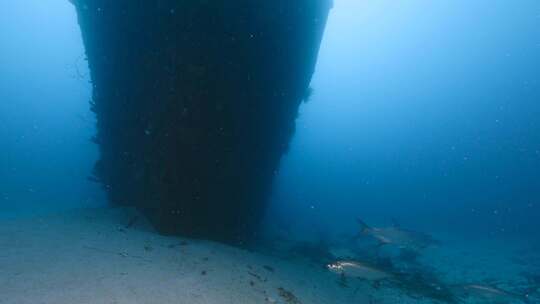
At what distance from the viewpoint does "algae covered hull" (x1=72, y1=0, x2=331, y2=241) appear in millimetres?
5414

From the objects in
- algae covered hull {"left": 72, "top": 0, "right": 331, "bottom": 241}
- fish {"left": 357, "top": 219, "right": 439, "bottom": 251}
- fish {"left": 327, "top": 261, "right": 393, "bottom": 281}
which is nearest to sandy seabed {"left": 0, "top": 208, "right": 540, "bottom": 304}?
fish {"left": 327, "top": 261, "right": 393, "bottom": 281}

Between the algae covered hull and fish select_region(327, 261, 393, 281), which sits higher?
the algae covered hull

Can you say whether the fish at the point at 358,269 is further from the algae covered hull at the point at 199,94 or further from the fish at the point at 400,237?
the algae covered hull at the point at 199,94

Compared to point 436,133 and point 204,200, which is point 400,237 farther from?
point 436,133

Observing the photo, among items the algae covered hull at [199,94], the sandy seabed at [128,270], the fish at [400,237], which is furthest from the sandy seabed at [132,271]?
the fish at [400,237]

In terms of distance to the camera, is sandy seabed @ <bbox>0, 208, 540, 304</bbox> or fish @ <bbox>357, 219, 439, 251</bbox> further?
fish @ <bbox>357, 219, 439, 251</bbox>

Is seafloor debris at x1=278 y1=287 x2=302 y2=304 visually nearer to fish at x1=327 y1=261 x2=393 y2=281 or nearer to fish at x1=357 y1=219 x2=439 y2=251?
fish at x1=327 y1=261 x2=393 y2=281

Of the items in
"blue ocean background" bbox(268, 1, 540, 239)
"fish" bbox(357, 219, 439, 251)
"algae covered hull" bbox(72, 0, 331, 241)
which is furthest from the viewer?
"blue ocean background" bbox(268, 1, 540, 239)

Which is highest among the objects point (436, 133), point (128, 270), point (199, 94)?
Answer: point (436, 133)

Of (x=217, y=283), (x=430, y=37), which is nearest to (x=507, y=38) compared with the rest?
(x=430, y=37)

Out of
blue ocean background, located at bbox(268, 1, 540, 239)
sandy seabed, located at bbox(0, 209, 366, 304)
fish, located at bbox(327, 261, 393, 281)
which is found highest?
blue ocean background, located at bbox(268, 1, 540, 239)

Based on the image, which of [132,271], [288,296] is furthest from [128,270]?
[288,296]

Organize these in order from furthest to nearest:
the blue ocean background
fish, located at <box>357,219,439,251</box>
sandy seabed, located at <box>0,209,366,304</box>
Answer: the blue ocean background < fish, located at <box>357,219,439,251</box> < sandy seabed, located at <box>0,209,366,304</box>

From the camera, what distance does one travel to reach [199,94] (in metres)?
5.59
